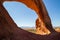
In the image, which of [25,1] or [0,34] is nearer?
[0,34]

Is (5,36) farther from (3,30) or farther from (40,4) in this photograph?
(40,4)


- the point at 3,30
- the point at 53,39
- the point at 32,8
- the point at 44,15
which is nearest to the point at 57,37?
the point at 53,39

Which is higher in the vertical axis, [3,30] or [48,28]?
[48,28]

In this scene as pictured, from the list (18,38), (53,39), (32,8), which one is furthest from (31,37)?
(32,8)

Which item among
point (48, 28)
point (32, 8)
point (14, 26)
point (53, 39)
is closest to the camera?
point (14, 26)

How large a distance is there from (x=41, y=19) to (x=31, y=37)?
562 centimetres

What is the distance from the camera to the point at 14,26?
7.66 metres

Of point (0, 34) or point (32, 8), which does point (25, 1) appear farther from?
point (0, 34)

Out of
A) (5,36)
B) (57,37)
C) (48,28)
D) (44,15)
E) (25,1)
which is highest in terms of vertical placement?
(25,1)

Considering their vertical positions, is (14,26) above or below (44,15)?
below

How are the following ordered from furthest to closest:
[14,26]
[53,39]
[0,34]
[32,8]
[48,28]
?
[32,8], [48,28], [53,39], [14,26], [0,34]

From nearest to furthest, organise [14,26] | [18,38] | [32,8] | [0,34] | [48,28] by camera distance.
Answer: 1. [0,34]
2. [18,38]
3. [14,26]
4. [48,28]
5. [32,8]

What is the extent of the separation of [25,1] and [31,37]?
588cm

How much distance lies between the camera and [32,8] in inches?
544
